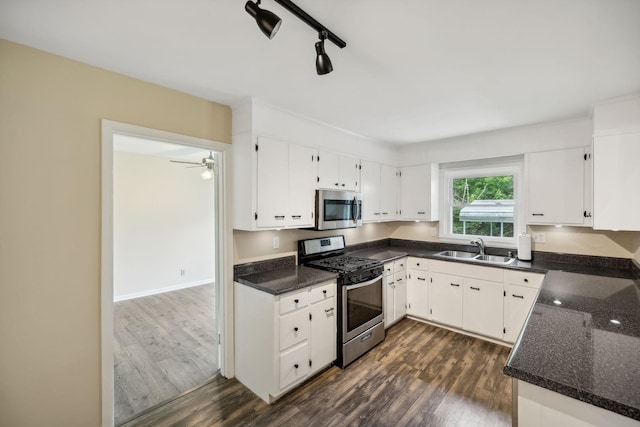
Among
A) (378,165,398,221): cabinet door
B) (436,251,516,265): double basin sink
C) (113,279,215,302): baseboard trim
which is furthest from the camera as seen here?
(113,279,215,302): baseboard trim

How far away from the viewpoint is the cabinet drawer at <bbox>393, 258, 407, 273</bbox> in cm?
354

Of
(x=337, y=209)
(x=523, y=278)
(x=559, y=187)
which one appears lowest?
(x=523, y=278)

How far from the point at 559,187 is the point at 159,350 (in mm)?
4697

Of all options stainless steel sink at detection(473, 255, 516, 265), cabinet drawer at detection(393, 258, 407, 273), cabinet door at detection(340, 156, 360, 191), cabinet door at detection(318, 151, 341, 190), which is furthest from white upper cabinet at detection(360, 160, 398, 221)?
stainless steel sink at detection(473, 255, 516, 265)

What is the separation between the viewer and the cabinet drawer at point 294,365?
2.23 metres

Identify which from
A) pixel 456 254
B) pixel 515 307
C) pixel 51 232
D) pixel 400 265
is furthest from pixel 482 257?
pixel 51 232

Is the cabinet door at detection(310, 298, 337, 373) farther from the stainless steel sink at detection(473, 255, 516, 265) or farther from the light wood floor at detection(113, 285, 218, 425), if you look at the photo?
the stainless steel sink at detection(473, 255, 516, 265)

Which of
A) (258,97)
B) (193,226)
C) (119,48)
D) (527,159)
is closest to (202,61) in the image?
(119,48)

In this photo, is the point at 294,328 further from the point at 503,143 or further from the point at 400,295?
the point at 503,143

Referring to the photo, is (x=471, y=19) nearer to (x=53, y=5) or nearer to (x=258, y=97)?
(x=258, y=97)

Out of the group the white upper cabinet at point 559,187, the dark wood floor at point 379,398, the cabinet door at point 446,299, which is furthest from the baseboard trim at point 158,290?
the white upper cabinet at point 559,187

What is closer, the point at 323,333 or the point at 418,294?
the point at 323,333

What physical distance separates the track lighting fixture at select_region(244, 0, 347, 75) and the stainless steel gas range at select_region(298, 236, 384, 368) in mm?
1886

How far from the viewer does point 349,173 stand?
3355 millimetres
